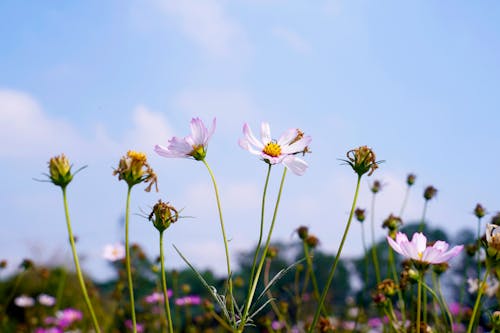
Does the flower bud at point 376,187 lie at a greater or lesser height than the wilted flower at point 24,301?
greater

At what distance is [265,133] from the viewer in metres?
1.06

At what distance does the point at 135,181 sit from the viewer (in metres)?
0.92

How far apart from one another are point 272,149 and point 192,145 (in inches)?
5.6

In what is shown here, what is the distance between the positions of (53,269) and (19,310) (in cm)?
50

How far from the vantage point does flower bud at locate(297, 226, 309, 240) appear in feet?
6.53

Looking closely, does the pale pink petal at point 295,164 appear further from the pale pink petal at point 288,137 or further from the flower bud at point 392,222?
the flower bud at point 392,222

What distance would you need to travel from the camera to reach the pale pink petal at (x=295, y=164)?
3.16 feet

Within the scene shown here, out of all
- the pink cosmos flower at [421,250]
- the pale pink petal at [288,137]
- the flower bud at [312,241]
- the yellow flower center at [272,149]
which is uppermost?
the pale pink petal at [288,137]

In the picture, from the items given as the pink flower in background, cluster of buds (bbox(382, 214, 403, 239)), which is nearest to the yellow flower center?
cluster of buds (bbox(382, 214, 403, 239))

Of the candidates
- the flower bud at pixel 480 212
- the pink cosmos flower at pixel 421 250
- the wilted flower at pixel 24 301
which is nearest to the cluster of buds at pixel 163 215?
the pink cosmos flower at pixel 421 250

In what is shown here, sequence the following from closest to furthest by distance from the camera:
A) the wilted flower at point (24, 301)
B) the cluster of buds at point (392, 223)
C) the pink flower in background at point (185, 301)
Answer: the cluster of buds at point (392, 223)
the pink flower in background at point (185, 301)
the wilted flower at point (24, 301)

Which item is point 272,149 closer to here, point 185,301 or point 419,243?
point 419,243

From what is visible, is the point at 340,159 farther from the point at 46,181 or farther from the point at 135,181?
the point at 46,181

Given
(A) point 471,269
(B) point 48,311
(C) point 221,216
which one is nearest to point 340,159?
(C) point 221,216
